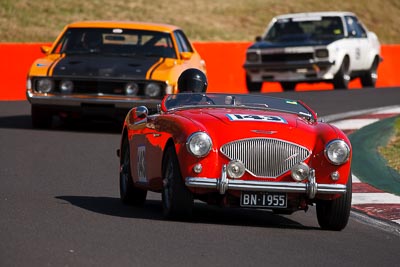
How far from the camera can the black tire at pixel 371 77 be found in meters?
28.1

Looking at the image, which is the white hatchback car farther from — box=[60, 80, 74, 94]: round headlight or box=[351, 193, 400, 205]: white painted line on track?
box=[351, 193, 400, 205]: white painted line on track

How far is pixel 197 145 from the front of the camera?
920cm

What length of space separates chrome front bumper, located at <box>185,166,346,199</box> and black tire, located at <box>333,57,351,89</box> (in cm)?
1709

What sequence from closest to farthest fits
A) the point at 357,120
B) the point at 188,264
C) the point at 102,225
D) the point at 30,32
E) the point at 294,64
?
the point at 188,264 → the point at 102,225 → the point at 357,120 → the point at 294,64 → the point at 30,32

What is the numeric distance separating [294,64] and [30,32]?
12.2 meters

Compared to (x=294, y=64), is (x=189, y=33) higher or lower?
lower

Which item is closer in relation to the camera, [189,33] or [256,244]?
[256,244]

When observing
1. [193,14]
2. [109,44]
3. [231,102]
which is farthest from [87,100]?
[193,14]

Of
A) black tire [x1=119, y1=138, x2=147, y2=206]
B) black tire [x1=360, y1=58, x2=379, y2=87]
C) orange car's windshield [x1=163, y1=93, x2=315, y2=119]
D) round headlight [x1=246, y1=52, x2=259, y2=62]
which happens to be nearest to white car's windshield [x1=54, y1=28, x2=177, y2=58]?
black tire [x1=119, y1=138, x2=147, y2=206]

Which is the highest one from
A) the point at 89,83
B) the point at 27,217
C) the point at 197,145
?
the point at 197,145

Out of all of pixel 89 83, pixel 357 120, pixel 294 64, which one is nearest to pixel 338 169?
pixel 89 83

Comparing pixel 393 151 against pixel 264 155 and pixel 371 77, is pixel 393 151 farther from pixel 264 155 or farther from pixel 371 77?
pixel 371 77

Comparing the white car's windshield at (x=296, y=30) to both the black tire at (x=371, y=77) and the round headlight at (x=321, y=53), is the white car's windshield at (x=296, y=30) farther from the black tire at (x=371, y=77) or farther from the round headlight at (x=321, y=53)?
the black tire at (x=371, y=77)

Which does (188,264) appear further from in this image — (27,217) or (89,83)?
(89,83)
